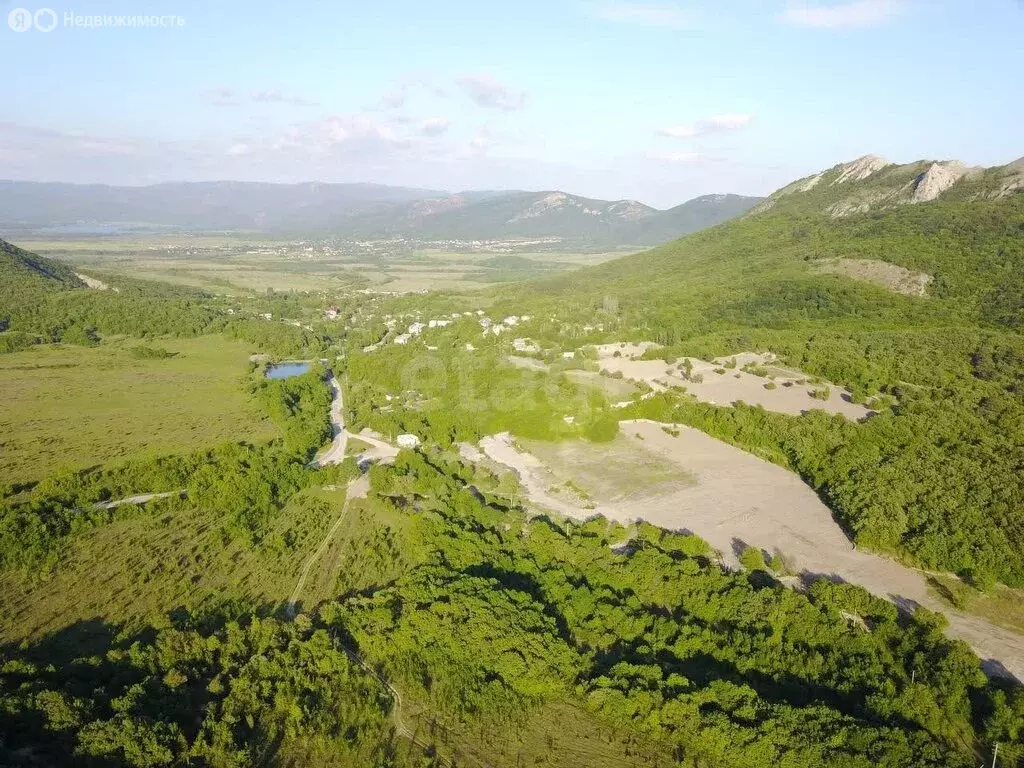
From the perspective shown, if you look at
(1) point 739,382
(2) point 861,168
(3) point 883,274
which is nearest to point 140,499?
(1) point 739,382

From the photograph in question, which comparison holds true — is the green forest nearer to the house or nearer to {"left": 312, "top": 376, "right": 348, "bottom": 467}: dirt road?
the house

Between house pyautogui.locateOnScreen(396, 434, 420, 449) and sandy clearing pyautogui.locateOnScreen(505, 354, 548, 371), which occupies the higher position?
sandy clearing pyautogui.locateOnScreen(505, 354, 548, 371)

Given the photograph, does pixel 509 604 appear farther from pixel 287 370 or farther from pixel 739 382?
pixel 287 370

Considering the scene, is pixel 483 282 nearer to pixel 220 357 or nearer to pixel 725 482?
pixel 220 357

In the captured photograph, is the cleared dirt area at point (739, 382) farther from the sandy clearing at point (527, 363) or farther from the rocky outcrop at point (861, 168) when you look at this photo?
the rocky outcrop at point (861, 168)

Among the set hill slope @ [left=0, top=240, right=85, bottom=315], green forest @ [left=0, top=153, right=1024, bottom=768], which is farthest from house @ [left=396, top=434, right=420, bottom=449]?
hill slope @ [left=0, top=240, right=85, bottom=315]

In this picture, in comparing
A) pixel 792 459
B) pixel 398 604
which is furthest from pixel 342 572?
pixel 792 459

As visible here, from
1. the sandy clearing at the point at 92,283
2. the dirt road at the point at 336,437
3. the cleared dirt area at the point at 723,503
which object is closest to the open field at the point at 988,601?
the cleared dirt area at the point at 723,503

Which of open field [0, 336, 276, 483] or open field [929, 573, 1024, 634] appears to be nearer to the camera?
open field [929, 573, 1024, 634]
